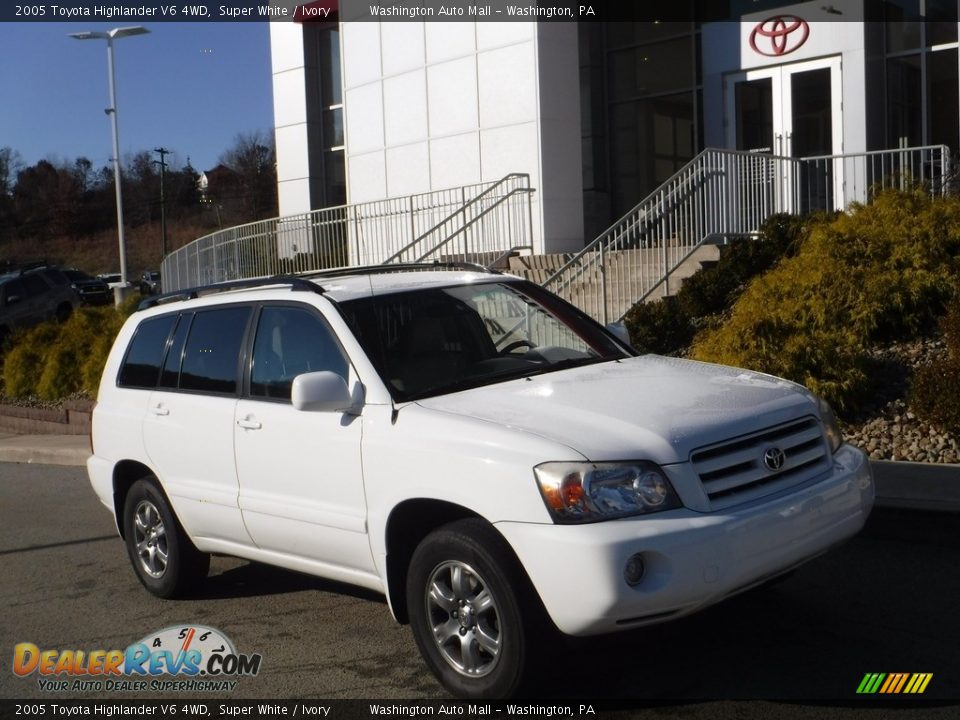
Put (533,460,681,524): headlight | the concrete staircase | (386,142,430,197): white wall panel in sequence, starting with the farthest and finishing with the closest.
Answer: (386,142,430,197): white wall panel
the concrete staircase
(533,460,681,524): headlight

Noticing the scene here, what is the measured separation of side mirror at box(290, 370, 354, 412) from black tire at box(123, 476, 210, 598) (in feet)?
6.35

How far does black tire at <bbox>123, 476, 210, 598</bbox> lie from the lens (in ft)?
21.7

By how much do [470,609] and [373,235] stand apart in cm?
1710

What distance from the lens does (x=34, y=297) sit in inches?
1017

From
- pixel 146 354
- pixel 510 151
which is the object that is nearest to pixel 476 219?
pixel 510 151

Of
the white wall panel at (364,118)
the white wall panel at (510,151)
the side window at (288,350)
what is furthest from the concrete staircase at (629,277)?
the white wall panel at (364,118)

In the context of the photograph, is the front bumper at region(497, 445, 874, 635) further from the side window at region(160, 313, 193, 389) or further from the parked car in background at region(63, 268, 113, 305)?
the parked car in background at region(63, 268, 113, 305)

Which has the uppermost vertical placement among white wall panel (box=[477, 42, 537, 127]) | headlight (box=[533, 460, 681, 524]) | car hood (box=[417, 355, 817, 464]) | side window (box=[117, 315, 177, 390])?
white wall panel (box=[477, 42, 537, 127])

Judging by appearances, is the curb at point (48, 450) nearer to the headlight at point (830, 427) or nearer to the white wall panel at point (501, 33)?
the white wall panel at point (501, 33)

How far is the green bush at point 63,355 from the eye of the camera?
18.3 m

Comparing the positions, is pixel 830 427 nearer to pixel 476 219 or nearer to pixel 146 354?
pixel 146 354

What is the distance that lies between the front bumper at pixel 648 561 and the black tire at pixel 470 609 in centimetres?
12

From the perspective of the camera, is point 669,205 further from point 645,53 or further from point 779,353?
point 645,53

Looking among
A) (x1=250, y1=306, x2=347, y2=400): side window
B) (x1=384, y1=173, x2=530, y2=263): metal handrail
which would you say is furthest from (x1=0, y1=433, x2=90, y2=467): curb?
(x1=250, y1=306, x2=347, y2=400): side window
